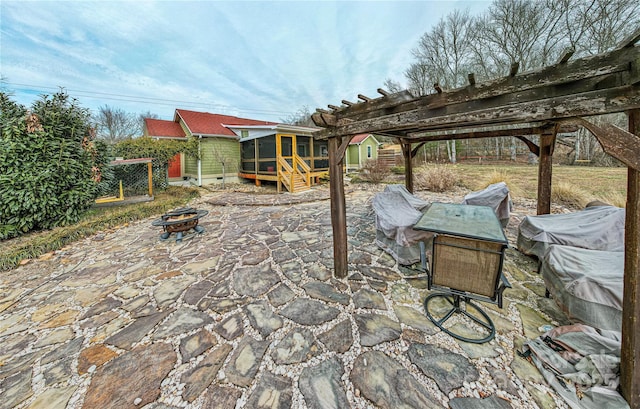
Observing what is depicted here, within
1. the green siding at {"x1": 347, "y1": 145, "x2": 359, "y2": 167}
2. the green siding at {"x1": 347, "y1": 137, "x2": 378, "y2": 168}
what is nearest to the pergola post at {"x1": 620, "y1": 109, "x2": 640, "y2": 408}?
the green siding at {"x1": 347, "y1": 137, "x2": 378, "y2": 168}

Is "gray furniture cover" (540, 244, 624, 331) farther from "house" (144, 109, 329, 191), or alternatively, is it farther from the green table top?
"house" (144, 109, 329, 191)

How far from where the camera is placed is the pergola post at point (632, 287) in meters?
1.33

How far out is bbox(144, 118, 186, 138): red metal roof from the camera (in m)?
12.2

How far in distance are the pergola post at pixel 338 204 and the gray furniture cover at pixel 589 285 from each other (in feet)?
6.93

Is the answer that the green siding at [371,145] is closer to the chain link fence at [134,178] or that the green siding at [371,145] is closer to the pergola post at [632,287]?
the chain link fence at [134,178]

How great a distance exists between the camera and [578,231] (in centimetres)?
276

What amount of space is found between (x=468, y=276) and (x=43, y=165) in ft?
27.2

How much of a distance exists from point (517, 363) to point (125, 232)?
23.0 ft

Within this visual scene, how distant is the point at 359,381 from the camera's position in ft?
5.52

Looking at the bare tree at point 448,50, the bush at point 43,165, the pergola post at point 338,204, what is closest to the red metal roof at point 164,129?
the bush at point 43,165

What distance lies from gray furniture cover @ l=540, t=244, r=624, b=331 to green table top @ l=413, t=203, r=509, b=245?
0.63 m

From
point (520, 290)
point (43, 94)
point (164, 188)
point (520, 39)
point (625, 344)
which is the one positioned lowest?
point (520, 290)

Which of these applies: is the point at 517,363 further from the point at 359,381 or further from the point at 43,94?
the point at 43,94

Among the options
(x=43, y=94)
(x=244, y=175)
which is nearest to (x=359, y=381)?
(x=43, y=94)
